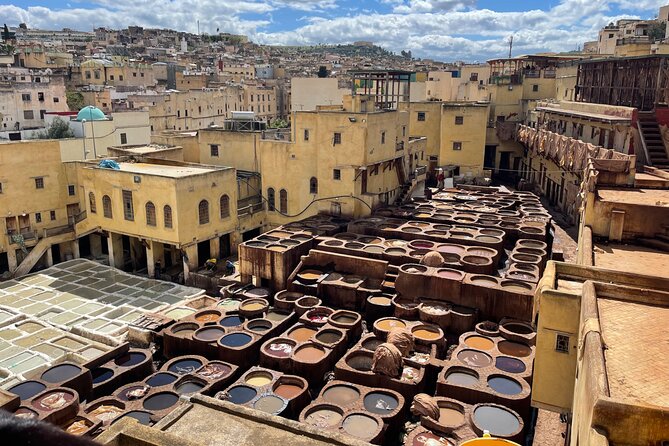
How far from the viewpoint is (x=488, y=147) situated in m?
50.1

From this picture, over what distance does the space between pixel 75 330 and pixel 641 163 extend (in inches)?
1074

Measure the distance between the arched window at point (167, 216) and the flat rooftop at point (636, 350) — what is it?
23767mm

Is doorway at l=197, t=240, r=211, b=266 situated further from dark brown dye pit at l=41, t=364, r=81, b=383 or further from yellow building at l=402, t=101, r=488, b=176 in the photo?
yellow building at l=402, t=101, r=488, b=176

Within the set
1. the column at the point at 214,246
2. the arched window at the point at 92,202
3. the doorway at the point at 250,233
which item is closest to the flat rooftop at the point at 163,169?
the arched window at the point at 92,202

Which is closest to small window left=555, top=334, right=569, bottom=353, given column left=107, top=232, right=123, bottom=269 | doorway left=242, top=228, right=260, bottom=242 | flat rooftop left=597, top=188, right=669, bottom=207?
flat rooftop left=597, top=188, right=669, bottom=207

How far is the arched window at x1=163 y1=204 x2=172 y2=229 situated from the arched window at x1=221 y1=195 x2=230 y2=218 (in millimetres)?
3571

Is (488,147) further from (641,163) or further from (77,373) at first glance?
(77,373)

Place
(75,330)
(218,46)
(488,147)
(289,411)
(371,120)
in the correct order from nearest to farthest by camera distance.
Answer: (289,411), (75,330), (371,120), (488,147), (218,46)

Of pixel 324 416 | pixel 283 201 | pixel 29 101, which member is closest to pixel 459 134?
pixel 283 201

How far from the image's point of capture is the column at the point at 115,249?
3372cm

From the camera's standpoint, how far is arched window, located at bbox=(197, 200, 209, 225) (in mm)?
31078

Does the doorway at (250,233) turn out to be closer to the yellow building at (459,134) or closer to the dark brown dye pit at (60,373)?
the yellow building at (459,134)

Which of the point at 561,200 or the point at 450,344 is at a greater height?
the point at 561,200

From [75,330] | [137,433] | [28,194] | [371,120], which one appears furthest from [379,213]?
[137,433]
